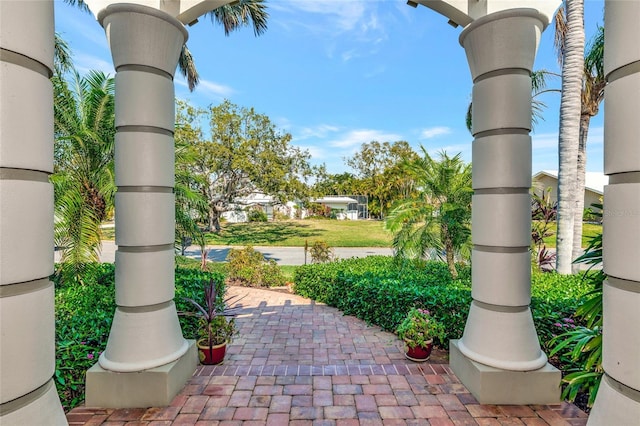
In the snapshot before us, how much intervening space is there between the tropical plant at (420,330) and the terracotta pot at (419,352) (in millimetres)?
39

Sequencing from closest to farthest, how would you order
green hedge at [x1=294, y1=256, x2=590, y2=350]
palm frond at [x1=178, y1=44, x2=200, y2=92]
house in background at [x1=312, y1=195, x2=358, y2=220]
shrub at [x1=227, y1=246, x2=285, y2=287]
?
green hedge at [x1=294, y1=256, x2=590, y2=350], shrub at [x1=227, y1=246, x2=285, y2=287], palm frond at [x1=178, y1=44, x2=200, y2=92], house in background at [x1=312, y1=195, x2=358, y2=220]

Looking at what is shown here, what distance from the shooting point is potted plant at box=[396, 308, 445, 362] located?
431 centimetres

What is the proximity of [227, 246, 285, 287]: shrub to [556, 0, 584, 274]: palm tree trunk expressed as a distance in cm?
779

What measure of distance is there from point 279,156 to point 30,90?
2160 centimetres

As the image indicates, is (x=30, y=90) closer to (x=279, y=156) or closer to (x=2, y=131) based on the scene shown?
(x=2, y=131)

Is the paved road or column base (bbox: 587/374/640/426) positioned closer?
column base (bbox: 587/374/640/426)

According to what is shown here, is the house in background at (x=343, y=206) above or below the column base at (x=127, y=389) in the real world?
above

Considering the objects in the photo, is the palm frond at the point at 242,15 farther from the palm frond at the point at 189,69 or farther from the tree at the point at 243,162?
the tree at the point at 243,162

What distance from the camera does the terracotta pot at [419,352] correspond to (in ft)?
14.1

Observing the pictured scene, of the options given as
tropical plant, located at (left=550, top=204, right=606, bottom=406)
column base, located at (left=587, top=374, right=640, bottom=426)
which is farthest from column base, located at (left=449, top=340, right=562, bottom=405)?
column base, located at (left=587, top=374, right=640, bottom=426)

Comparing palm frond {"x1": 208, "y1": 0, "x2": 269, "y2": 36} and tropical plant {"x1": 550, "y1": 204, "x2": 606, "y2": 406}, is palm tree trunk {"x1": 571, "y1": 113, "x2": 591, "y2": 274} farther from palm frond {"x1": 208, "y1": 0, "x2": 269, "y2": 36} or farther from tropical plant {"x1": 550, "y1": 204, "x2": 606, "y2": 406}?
palm frond {"x1": 208, "y1": 0, "x2": 269, "y2": 36}

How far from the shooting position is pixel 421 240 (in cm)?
695

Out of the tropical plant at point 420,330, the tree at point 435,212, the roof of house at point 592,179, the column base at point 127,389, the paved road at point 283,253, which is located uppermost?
the roof of house at point 592,179

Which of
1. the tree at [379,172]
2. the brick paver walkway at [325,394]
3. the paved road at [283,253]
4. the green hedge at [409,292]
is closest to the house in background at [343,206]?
the tree at [379,172]
